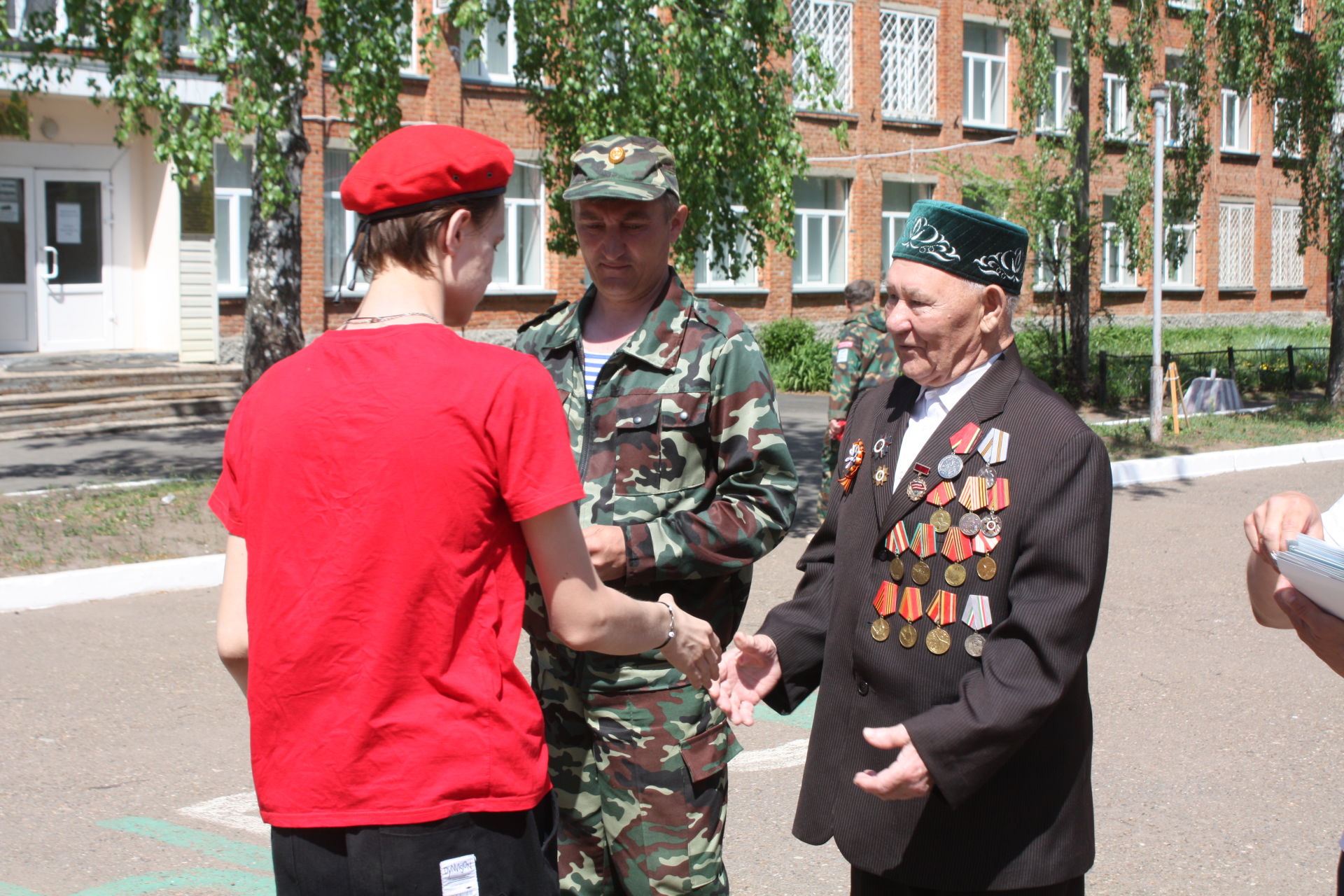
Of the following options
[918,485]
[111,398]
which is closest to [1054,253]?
[111,398]

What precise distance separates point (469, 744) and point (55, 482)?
11436 mm

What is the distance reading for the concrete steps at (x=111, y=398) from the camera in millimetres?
16016

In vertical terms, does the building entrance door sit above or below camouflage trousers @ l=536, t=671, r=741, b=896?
above

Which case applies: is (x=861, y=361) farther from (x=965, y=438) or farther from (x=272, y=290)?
(x=272, y=290)

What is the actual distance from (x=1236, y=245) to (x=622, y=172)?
38.2 metres

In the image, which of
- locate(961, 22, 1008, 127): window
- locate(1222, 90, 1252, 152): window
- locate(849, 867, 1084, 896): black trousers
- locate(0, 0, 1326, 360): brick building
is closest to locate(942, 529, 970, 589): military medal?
locate(849, 867, 1084, 896): black trousers

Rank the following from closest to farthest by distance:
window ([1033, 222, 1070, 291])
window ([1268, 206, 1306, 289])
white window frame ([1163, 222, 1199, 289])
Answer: window ([1033, 222, 1070, 291]), white window frame ([1163, 222, 1199, 289]), window ([1268, 206, 1306, 289])

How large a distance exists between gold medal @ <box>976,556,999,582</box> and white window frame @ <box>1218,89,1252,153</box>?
38.2 metres

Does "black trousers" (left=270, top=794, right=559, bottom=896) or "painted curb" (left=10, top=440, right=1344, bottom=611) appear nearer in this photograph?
"black trousers" (left=270, top=794, right=559, bottom=896)

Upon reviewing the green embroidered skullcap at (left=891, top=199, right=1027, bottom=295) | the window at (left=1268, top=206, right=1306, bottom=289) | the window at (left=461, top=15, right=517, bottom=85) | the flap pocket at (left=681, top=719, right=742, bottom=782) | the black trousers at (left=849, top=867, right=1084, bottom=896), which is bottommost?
the black trousers at (left=849, top=867, right=1084, bottom=896)

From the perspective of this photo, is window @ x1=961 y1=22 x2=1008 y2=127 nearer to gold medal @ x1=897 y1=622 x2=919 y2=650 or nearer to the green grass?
the green grass

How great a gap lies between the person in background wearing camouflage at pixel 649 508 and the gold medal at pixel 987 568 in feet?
2.26

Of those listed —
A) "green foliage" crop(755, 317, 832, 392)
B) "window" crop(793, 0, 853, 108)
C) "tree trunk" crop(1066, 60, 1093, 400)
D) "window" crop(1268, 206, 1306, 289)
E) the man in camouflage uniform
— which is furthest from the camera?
"window" crop(1268, 206, 1306, 289)

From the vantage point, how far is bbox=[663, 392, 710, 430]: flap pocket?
3.19 metres
